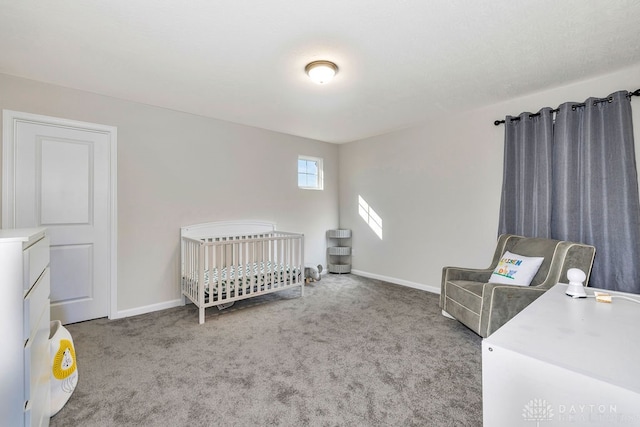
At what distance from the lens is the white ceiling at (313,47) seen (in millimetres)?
1649

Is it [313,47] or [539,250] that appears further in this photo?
[539,250]

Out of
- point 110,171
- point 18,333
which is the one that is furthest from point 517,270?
point 110,171

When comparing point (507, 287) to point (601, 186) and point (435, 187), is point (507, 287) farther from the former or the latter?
point (435, 187)

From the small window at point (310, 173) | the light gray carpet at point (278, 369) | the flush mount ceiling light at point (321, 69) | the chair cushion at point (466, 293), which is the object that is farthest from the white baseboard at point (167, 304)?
the flush mount ceiling light at point (321, 69)

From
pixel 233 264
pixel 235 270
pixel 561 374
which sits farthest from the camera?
pixel 233 264

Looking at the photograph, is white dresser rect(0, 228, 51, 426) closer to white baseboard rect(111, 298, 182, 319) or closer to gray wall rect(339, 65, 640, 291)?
white baseboard rect(111, 298, 182, 319)

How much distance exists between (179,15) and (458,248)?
3.55 meters

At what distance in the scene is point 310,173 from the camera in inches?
191

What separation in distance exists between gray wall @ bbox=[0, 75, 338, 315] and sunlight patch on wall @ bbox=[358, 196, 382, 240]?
4.57 ft

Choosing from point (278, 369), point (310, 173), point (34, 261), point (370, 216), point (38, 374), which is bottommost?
point (278, 369)

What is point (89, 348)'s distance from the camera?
90.3 inches

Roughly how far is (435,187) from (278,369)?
2.92 meters

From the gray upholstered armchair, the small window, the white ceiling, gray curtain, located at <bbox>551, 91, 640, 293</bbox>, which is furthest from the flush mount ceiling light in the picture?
the small window

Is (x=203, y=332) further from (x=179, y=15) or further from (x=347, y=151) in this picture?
(x=347, y=151)
